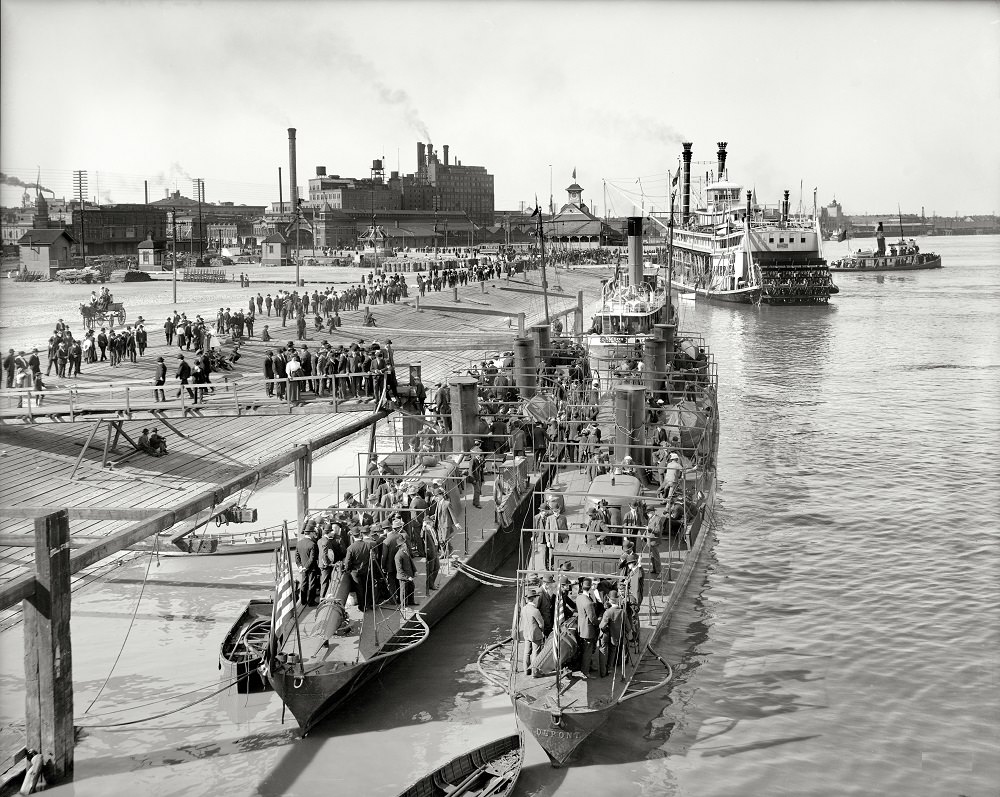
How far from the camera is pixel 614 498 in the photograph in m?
19.3

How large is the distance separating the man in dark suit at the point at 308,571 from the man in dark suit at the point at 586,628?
15.6ft

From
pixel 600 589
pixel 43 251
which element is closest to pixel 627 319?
pixel 600 589

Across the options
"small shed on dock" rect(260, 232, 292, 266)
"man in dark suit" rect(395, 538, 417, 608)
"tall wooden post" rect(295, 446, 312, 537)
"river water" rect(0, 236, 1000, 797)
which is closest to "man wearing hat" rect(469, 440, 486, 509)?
"river water" rect(0, 236, 1000, 797)

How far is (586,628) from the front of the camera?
14.6 m

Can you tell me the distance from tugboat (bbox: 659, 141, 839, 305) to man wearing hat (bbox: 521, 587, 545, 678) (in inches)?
3276

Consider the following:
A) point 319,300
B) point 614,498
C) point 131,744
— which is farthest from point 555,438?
point 319,300

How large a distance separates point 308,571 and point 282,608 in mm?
997

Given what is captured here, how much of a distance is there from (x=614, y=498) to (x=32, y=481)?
1292 centimetres

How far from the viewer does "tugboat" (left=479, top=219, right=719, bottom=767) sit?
14.4m

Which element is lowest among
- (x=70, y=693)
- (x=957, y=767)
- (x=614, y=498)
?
(x=957, y=767)

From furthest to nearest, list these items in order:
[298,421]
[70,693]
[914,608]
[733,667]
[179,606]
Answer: [298,421]
[914,608]
[179,606]
[733,667]
[70,693]

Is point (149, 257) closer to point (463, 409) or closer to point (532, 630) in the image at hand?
point (463, 409)

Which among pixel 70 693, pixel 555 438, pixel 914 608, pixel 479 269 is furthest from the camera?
pixel 479 269

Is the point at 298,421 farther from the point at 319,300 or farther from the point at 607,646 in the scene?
the point at 319,300
